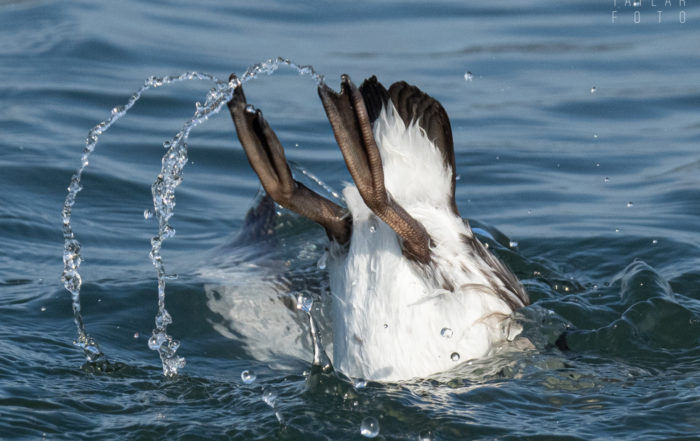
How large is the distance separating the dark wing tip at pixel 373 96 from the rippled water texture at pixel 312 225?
0.70 m

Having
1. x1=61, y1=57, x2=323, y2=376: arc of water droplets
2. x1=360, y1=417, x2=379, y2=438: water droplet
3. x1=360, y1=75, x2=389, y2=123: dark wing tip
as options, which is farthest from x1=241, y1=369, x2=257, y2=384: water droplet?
x1=360, y1=75, x2=389, y2=123: dark wing tip

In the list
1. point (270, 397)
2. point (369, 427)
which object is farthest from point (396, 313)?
point (270, 397)

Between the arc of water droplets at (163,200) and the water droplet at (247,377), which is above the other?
the arc of water droplets at (163,200)

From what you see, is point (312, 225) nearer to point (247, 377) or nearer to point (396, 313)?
point (247, 377)

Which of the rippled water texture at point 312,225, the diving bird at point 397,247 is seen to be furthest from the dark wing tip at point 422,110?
the rippled water texture at point 312,225

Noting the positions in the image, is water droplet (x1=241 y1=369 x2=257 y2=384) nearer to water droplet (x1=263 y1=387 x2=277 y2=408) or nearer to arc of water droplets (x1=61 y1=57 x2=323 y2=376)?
water droplet (x1=263 y1=387 x2=277 y2=408)

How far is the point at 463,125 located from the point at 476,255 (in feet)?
12.9

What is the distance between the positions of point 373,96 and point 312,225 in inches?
78.3

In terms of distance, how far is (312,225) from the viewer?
507 centimetres

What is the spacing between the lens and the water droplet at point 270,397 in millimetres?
3035

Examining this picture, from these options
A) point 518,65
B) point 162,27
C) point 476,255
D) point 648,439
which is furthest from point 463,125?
point 648,439

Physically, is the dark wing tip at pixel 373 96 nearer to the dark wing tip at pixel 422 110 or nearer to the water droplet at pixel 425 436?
the dark wing tip at pixel 422 110

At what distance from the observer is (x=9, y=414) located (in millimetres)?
3029

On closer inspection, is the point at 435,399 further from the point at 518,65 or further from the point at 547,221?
the point at 518,65
